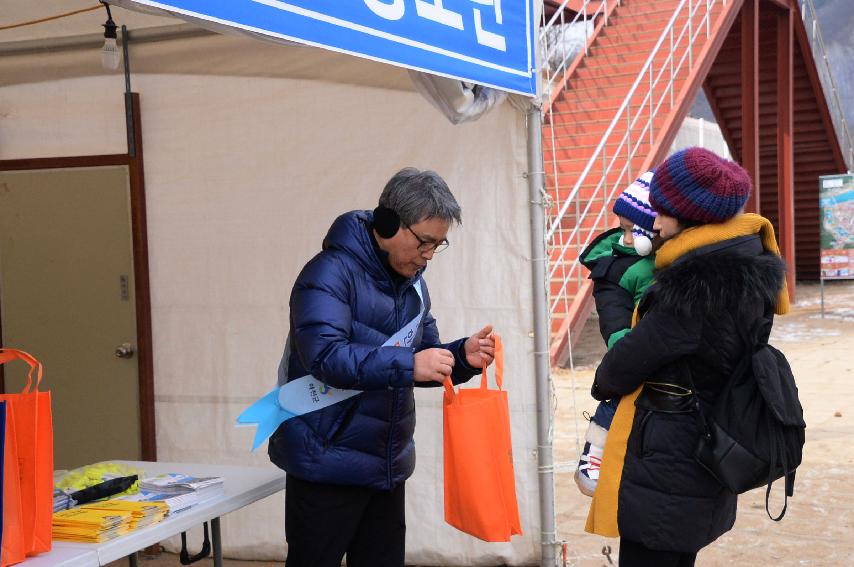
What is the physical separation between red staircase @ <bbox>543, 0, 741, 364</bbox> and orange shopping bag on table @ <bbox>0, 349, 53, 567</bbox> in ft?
23.5

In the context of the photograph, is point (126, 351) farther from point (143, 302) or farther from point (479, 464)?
point (479, 464)

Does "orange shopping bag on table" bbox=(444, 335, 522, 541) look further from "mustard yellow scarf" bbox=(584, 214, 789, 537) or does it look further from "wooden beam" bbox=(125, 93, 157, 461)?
"wooden beam" bbox=(125, 93, 157, 461)

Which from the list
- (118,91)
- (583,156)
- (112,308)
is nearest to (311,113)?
(118,91)

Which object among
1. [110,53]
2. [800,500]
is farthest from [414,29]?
[800,500]

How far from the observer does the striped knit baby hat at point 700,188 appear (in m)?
2.14

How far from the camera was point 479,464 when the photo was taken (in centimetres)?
225

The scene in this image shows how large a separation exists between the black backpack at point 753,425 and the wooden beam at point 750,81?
44.9 feet

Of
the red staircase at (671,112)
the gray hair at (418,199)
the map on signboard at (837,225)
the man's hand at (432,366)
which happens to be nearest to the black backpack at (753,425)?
the man's hand at (432,366)

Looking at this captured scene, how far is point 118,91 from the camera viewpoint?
407 cm

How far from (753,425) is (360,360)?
872 millimetres

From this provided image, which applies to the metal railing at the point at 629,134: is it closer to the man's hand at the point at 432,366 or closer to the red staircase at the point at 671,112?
the red staircase at the point at 671,112

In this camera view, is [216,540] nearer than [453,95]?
Yes

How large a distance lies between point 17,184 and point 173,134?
0.82 metres

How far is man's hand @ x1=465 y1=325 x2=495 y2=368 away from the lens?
2.33 meters
